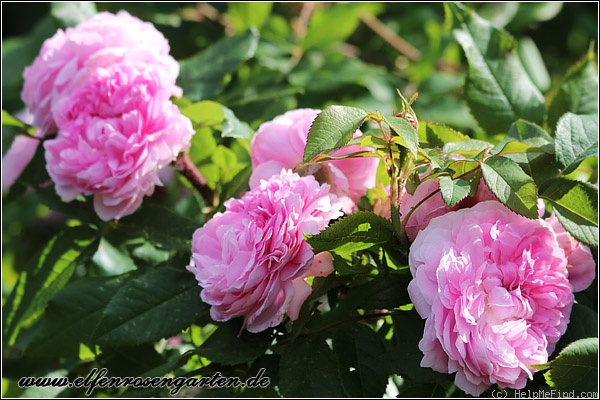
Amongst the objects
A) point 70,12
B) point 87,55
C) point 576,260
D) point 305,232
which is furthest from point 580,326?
point 70,12

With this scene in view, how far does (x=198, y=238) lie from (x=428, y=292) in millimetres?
227

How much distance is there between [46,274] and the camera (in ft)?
3.22

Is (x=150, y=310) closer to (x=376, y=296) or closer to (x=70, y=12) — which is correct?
(x=376, y=296)

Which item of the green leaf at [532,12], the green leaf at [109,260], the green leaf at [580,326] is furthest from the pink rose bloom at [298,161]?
the green leaf at [532,12]

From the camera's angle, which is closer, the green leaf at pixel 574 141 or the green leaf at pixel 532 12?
the green leaf at pixel 574 141

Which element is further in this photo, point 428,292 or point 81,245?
point 81,245

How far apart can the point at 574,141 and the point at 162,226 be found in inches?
18.5

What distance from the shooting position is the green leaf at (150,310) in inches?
31.0

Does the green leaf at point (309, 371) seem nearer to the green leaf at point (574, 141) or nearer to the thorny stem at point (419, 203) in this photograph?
the thorny stem at point (419, 203)

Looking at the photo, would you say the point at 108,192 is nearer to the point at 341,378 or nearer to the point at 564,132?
the point at 341,378

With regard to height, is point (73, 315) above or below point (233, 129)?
below

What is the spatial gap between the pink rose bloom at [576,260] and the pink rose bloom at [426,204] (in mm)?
76

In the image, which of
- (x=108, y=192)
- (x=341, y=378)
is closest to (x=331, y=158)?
(x=341, y=378)

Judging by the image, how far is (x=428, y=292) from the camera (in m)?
0.65
